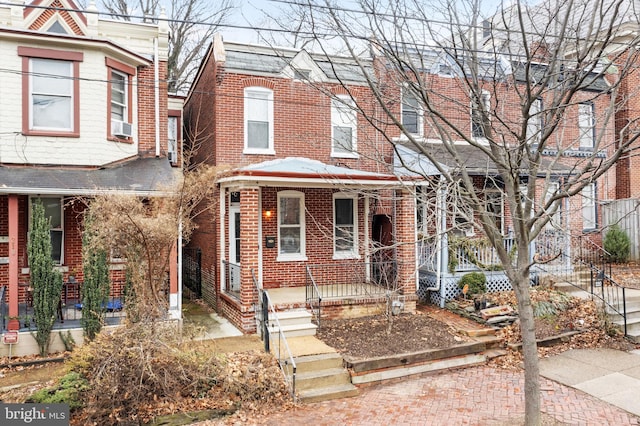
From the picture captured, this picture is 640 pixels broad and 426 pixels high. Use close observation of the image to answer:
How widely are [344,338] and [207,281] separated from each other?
6092 millimetres

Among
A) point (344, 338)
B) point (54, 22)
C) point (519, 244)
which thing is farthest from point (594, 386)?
point (54, 22)

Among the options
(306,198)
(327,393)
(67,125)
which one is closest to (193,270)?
(306,198)

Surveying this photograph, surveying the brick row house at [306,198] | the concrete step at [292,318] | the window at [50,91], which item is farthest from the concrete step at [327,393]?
the window at [50,91]

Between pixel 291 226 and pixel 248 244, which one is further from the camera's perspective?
pixel 291 226

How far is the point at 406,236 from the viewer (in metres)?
11.5

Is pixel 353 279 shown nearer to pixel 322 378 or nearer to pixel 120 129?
pixel 322 378

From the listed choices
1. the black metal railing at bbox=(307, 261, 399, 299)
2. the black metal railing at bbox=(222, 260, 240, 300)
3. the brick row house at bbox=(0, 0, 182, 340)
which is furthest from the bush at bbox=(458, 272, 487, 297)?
the brick row house at bbox=(0, 0, 182, 340)

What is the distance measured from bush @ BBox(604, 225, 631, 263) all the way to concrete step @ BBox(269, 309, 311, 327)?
43.1 ft

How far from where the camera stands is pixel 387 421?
20.6 ft

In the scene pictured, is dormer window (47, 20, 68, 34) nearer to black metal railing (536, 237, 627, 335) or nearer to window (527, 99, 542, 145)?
window (527, 99, 542, 145)

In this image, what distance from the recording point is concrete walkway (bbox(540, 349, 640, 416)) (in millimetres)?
7059

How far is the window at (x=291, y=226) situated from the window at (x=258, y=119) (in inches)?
58.9

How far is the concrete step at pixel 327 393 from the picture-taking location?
695cm

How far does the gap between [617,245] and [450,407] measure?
44.8 ft
